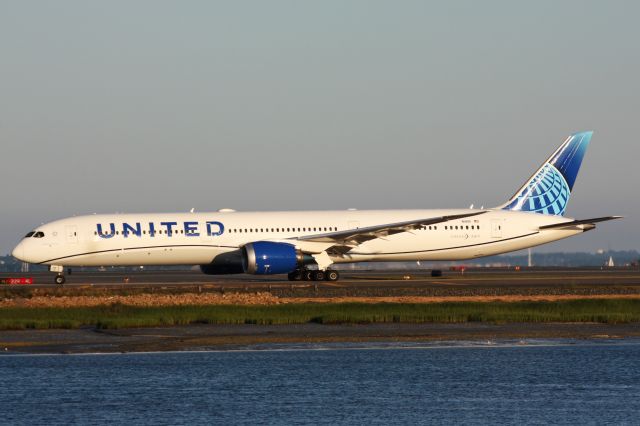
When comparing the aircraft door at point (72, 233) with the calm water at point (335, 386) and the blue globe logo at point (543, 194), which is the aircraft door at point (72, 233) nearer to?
the blue globe logo at point (543, 194)

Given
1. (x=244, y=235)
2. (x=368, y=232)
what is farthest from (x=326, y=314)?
(x=244, y=235)

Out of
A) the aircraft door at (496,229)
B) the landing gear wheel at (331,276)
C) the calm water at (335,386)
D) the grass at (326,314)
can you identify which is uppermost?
the aircraft door at (496,229)

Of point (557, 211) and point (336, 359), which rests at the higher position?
point (557, 211)

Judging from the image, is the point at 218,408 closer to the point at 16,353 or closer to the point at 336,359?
the point at 336,359

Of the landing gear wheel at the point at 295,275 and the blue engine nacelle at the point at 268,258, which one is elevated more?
the blue engine nacelle at the point at 268,258

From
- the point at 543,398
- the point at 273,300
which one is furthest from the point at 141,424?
the point at 273,300

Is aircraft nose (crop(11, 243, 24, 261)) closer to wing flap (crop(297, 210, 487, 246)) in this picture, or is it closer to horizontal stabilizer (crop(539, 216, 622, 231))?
wing flap (crop(297, 210, 487, 246))

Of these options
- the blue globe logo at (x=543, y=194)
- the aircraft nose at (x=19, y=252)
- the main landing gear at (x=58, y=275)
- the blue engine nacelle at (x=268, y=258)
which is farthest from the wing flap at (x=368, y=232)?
the aircraft nose at (x=19, y=252)
